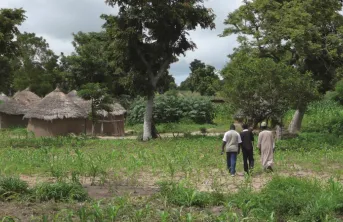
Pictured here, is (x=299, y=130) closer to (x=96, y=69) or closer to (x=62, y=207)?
(x=96, y=69)

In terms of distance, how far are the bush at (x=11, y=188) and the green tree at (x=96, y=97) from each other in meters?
20.2

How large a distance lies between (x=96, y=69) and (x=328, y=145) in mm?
24419

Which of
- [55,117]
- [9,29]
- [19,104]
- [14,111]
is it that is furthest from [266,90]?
[19,104]

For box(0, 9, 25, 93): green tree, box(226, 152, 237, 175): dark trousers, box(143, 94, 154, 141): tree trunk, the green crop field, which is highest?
box(0, 9, 25, 93): green tree

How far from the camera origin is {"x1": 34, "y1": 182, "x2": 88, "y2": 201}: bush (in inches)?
313

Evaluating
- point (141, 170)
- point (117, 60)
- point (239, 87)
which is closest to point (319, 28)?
point (239, 87)

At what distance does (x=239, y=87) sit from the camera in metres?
20.2

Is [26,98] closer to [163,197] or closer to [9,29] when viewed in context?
[9,29]

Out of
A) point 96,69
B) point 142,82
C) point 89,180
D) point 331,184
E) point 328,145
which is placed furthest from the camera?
point 96,69

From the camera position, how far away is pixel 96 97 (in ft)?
94.7

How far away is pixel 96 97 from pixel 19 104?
49.8 ft

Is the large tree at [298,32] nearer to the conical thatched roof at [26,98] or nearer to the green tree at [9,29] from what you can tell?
the green tree at [9,29]

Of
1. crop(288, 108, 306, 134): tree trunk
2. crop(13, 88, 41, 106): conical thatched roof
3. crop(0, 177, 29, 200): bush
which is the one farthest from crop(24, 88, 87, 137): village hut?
crop(0, 177, 29, 200): bush

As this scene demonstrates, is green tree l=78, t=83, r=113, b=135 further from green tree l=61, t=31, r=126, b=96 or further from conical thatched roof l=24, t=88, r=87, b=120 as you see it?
green tree l=61, t=31, r=126, b=96
